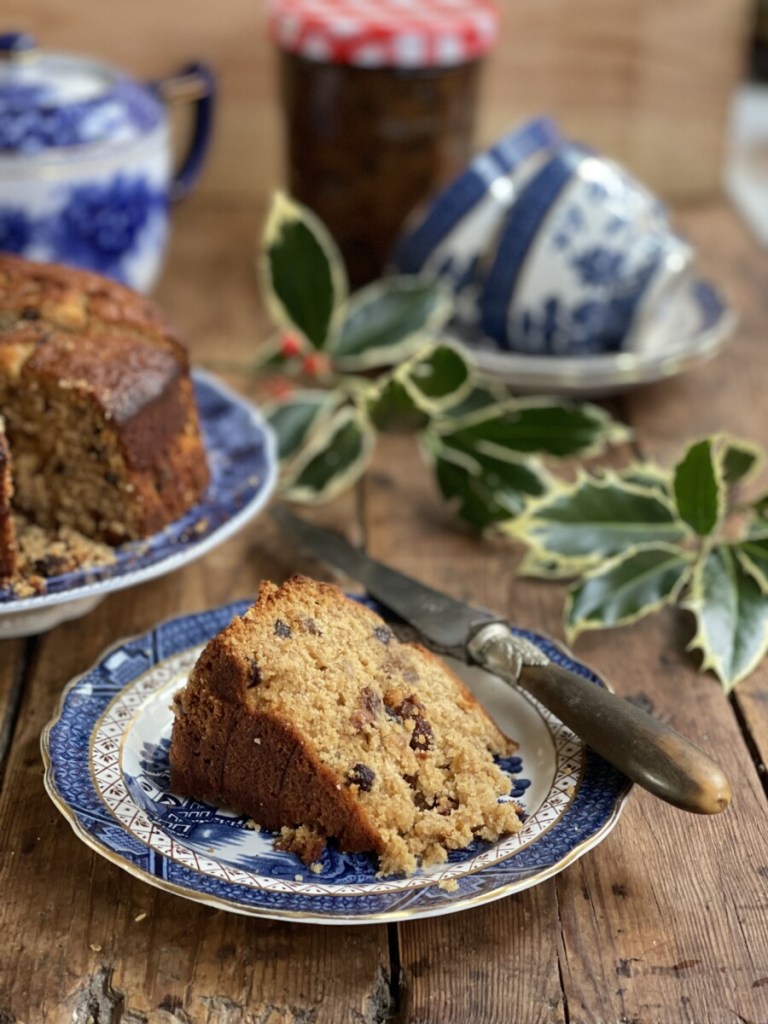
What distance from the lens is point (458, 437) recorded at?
174 cm

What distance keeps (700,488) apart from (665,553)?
3.6 inches

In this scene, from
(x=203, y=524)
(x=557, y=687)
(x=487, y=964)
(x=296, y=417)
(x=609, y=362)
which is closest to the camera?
(x=487, y=964)

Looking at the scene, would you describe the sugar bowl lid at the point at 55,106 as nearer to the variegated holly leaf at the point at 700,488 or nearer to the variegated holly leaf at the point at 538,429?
the variegated holly leaf at the point at 538,429

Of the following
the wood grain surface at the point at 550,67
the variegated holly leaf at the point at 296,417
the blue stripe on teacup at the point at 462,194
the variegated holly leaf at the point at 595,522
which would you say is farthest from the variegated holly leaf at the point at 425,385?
the wood grain surface at the point at 550,67

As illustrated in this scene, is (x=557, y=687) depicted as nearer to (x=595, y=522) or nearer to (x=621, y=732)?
(x=621, y=732)

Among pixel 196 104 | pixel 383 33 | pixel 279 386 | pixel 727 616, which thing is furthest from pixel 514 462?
pixel 196 104

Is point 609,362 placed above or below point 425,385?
below

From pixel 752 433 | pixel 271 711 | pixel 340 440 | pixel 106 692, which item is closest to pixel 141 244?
pixel 340 440

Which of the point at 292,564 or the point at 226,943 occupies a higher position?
the point at 226,943

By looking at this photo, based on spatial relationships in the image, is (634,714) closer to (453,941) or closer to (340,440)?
(453,941)

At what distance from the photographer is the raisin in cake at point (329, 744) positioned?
106 cm

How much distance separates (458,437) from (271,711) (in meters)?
0.74

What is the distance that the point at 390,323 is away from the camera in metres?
1.94

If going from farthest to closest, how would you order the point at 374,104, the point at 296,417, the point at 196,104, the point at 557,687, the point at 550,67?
the point at 550,67, the point at 196,104, the point at 374,104, the point at 296,417, the point at 557,687
